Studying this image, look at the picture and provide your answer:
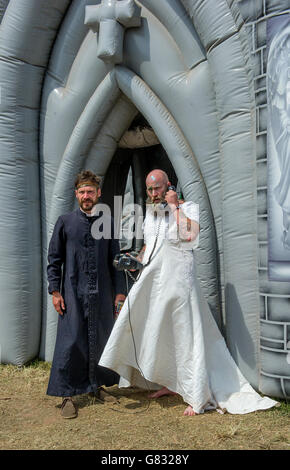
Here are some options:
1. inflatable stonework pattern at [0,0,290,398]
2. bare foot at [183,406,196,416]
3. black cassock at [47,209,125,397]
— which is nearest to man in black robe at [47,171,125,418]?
black cassock at [47,209,125,397]

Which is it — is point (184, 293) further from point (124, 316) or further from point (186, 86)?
point (186, 86)

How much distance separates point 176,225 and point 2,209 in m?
1.55

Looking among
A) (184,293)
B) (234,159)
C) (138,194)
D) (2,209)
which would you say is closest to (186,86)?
(234,159)

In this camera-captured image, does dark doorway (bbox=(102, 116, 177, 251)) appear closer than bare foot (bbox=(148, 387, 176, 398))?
No

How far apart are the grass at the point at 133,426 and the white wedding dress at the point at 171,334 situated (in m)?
0.13

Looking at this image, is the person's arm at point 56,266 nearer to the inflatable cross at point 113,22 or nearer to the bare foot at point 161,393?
the bare foot at point 161,393

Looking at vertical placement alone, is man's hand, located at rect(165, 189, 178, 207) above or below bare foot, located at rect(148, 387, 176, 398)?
above

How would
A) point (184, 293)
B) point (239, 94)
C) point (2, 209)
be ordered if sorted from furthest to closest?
point (2, 209) < point (239, 94) < point (184, 293)

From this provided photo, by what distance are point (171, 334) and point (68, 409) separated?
0.69 metres

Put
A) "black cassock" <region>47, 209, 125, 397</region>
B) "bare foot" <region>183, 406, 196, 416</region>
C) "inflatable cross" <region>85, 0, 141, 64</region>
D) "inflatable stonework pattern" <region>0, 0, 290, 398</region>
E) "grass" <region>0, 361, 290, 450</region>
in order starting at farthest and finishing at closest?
"inflatable cross" <region>85, 0, 141, 64</region> → "inflatable stonework pattern" <region>0, 0, 290, 398</region> → "black cassock" <region>47, 209, 125, 397</region> → "bare foot" <region>183, 406, 196, 416</region> → "grass" <region>0, 361, 290, 450</region>

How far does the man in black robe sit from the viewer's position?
2.63 metres

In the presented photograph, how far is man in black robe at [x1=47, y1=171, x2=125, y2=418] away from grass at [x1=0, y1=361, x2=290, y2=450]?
0.16 m

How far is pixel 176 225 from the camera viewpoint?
2635 mm

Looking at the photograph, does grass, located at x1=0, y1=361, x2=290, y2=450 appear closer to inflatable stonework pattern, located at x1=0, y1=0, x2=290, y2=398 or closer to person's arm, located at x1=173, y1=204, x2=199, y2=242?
inflatable stonework pattern, located at x1=0, y1=0, x2=290, y2=398
